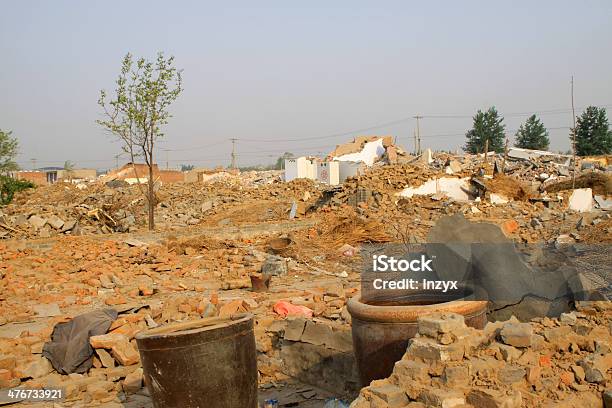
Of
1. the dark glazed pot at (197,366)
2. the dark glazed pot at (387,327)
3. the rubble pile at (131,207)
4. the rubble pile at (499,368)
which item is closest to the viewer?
the rubble pile at (499,368)

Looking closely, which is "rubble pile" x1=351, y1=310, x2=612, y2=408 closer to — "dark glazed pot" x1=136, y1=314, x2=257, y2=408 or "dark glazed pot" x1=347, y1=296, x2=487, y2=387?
"dark glazed pot" x1=347, y1=296, x2=487, y2=387

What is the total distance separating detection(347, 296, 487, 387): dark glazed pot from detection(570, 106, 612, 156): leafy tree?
44.2 meters

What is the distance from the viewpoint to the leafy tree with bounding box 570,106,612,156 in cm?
4353

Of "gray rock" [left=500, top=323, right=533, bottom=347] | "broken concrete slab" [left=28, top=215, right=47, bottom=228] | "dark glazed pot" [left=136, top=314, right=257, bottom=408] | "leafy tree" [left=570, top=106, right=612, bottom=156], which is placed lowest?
"dark glazed pot" [left=136, top=314, right=257, bottom=408]

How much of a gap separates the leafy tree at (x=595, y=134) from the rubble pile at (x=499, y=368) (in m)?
44.4

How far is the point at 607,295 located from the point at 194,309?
5.00 metres

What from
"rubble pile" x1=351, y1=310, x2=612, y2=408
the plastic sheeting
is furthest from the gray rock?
the plastic sheeting

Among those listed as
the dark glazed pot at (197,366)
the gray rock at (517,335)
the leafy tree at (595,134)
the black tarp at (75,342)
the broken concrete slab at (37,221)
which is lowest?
the black tarp at (75,342)

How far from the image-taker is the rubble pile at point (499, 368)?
304cm

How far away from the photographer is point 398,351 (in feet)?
12.7

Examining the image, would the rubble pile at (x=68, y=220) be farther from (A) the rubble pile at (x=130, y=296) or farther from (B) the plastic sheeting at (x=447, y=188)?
(B) the plastic sheeting at (x=447, y=188)

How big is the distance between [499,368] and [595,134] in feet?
151

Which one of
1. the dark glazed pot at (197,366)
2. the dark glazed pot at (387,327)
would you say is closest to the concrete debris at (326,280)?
the dark glazed pot at (387,327)

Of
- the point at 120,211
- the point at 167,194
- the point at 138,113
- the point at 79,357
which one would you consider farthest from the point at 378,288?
the point at 167,194
